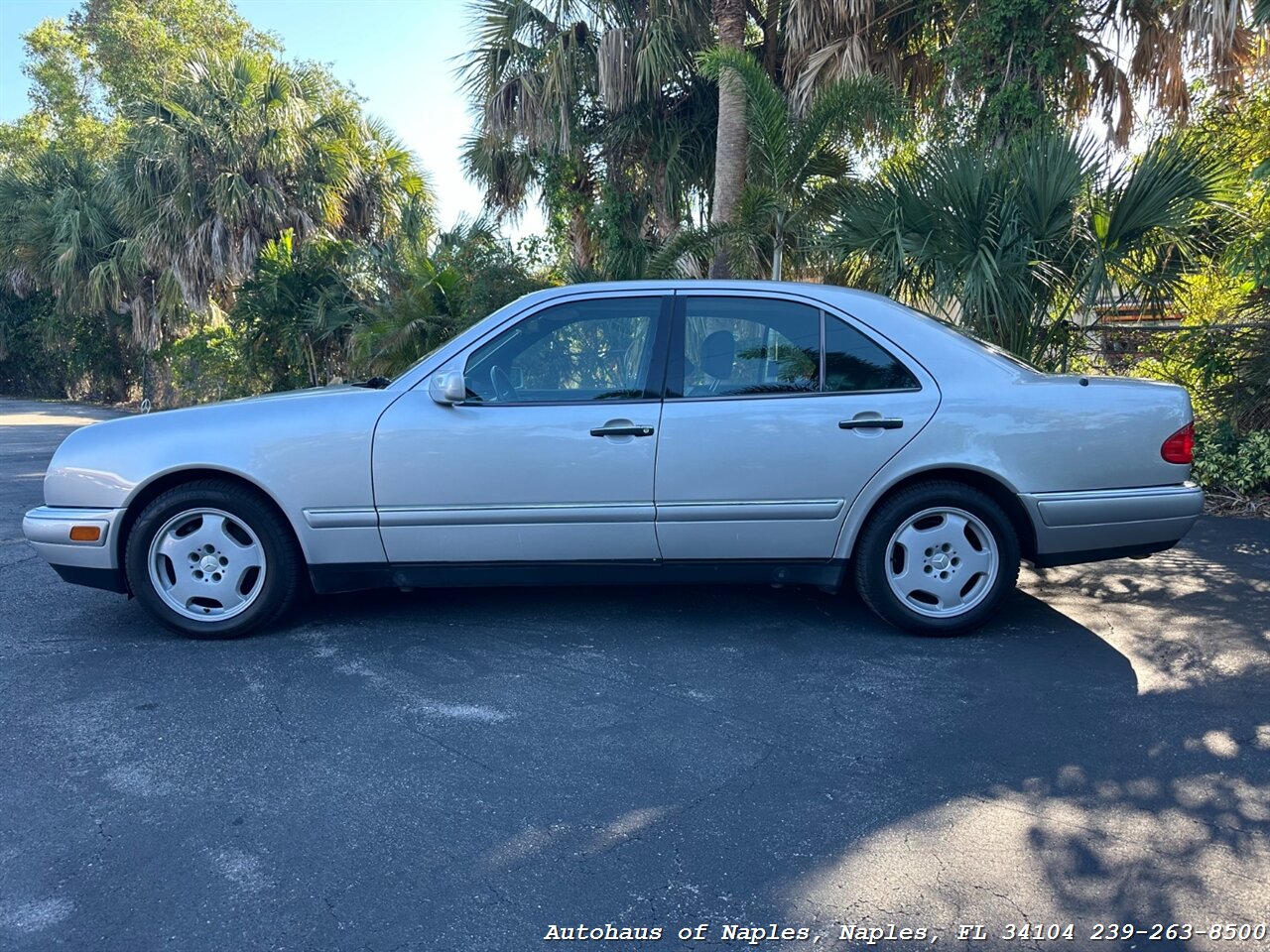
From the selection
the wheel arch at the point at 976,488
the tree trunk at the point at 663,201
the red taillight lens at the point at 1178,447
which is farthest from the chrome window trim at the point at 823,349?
the tree trunk at the point at 663,201

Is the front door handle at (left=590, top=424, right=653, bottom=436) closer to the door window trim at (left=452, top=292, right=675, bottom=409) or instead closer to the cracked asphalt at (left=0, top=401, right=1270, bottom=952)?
the door window trim at (left=452, top=292, right=675, bottom=409)

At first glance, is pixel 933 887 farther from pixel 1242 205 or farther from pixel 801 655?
pixel 1242 205

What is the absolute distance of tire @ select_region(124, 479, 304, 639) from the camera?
4523mm

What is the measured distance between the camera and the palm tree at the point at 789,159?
31.4 feet

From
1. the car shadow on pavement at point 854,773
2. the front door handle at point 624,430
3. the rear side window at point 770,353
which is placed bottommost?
the car shadow on pavement at point 854,773

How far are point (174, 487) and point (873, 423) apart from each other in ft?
10.5

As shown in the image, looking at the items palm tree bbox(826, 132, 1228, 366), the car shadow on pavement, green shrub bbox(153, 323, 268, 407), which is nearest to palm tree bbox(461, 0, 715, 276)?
palm tree bbox(826, 132, 1228, 366)

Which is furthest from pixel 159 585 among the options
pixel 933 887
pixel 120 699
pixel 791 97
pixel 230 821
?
pixel 791 97

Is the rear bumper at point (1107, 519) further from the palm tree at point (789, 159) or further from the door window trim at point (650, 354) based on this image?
the palm tree at point (789, 159)

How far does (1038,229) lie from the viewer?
24.2ft

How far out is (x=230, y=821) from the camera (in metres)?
3.00

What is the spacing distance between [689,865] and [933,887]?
2.13 feet

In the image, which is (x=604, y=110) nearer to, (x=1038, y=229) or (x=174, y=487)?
(x=1038, y=229)

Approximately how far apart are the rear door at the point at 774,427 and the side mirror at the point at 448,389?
0.91 metres
